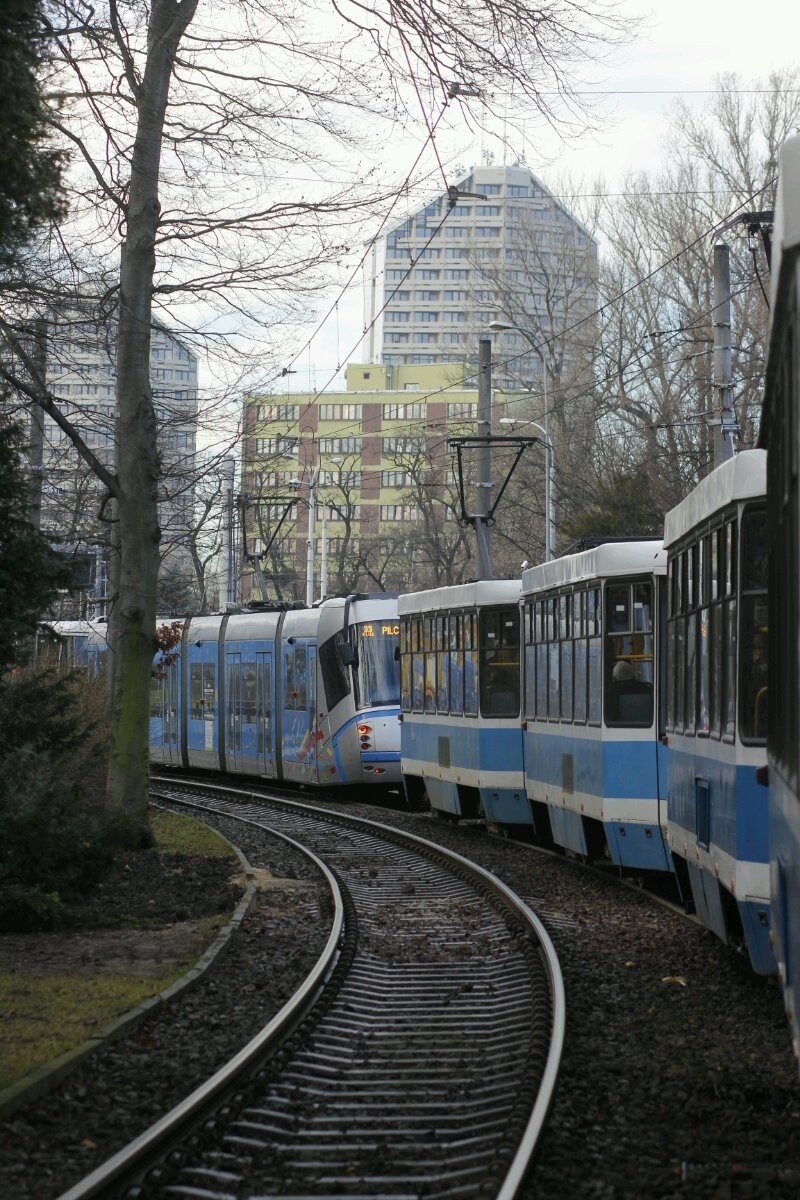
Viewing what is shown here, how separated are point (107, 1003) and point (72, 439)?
1013 cm

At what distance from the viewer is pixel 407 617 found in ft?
82.2

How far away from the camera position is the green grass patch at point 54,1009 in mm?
8336

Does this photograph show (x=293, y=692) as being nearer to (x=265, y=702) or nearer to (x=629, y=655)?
(x=265, y=702)

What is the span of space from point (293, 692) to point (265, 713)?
164 cm

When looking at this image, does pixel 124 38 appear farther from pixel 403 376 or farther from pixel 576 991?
pixel 403 376

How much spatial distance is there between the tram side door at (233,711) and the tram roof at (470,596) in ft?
28.5

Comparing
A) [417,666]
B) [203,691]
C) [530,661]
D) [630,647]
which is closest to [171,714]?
[203,691]

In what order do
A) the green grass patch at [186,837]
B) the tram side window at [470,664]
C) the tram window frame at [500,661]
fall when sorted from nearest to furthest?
the green grass patch at [186,837], the tram window frame at [500,661], the tram side window at [470,664]

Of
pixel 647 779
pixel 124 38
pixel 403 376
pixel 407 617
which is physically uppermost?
pixel 403 376

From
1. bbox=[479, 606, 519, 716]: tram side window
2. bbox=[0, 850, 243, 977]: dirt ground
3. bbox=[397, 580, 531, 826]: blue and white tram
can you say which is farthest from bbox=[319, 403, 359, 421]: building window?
bbox=[0, 850, 243, 977]: dirt ground

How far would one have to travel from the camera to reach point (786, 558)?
5.29 m

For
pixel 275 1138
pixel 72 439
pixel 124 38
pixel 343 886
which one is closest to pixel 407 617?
pixel 72 439

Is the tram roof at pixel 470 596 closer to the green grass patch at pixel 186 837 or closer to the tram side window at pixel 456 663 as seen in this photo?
the tram side window at pixel 456 663

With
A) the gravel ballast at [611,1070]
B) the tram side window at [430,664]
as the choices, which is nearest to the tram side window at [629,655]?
the gravel ballast at [611,1070]
